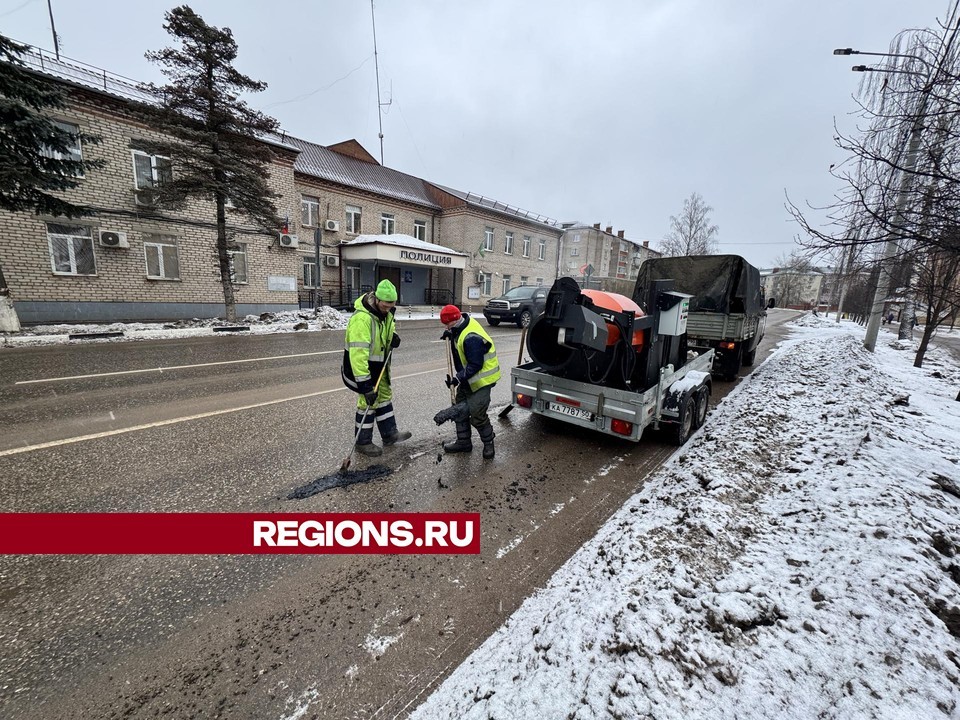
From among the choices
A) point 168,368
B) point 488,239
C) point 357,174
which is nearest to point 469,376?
point 168,368

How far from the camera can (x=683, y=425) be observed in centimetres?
497

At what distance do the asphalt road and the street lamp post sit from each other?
3.41m

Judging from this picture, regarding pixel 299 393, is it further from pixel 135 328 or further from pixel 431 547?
pixel 135 328

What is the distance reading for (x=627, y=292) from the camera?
33094mm

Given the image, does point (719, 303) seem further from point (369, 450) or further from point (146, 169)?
point (146, 169)

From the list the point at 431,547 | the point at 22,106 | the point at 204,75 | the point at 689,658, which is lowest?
the point at 431,547

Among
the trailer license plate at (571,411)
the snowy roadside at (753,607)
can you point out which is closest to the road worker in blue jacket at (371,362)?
the trailer license plate at (571,411)

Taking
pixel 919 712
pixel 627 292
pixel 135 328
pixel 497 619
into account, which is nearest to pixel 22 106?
pixel 135 328

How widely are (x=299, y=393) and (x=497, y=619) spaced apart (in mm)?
5146

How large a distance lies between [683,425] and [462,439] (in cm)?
271

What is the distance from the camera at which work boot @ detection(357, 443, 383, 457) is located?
4375mm

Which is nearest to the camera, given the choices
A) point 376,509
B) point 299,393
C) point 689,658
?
point 689,658

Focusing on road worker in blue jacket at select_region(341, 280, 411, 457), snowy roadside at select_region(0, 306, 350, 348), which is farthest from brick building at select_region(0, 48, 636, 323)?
road worker in blue jacket at select_region(341, 280, 411, 457)

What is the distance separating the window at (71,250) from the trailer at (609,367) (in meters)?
16.7
